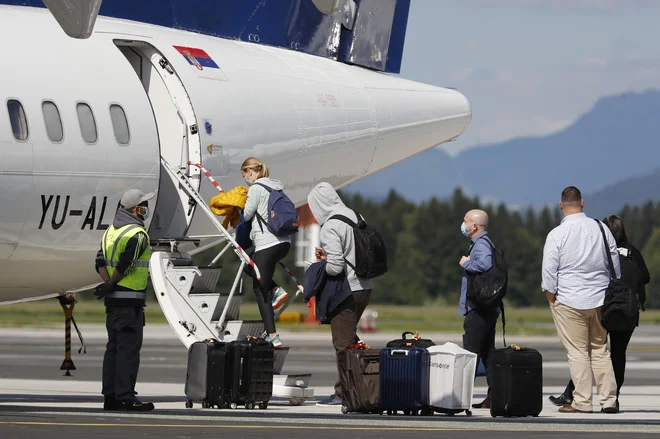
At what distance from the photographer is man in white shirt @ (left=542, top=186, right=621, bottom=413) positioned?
48.7 ft

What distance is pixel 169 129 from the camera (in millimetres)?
17734

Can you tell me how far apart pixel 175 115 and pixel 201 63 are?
3.11 ft

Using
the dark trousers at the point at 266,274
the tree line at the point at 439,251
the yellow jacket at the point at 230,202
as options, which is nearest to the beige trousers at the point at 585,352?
the dark trousers at the point at 266,274

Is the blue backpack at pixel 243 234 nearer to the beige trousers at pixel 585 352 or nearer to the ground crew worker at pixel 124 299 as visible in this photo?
the ground crew worker at pixel 124 299

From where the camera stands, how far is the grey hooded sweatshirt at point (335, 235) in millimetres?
14938

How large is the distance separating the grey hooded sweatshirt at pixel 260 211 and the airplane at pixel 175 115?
1.38 m

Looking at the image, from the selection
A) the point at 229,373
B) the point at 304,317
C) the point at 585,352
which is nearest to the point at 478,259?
Answer: the point at 585,352

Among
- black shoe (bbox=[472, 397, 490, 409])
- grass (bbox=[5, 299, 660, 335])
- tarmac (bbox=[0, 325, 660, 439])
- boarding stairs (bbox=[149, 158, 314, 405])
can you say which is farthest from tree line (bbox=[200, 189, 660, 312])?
black shoe (bbox=[472, 397, 490, 409])

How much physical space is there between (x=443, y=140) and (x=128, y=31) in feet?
20.8

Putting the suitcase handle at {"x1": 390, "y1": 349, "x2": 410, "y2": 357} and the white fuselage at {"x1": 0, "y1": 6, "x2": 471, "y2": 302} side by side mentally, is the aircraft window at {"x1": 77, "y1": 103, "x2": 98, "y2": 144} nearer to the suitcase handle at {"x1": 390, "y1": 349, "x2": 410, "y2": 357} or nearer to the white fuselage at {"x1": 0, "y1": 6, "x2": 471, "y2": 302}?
the white fuselage at {"x1": 0, "y1": 6, "x2": 471, "y2": 302}

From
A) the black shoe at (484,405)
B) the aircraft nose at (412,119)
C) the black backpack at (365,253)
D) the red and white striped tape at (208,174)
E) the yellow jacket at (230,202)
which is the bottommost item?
the black shoe at (484,405)

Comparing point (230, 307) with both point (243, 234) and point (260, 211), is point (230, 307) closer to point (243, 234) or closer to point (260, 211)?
point (243, 234)

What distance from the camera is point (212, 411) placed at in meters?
14.3

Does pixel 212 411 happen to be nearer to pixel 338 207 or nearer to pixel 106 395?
pixel 106 395
